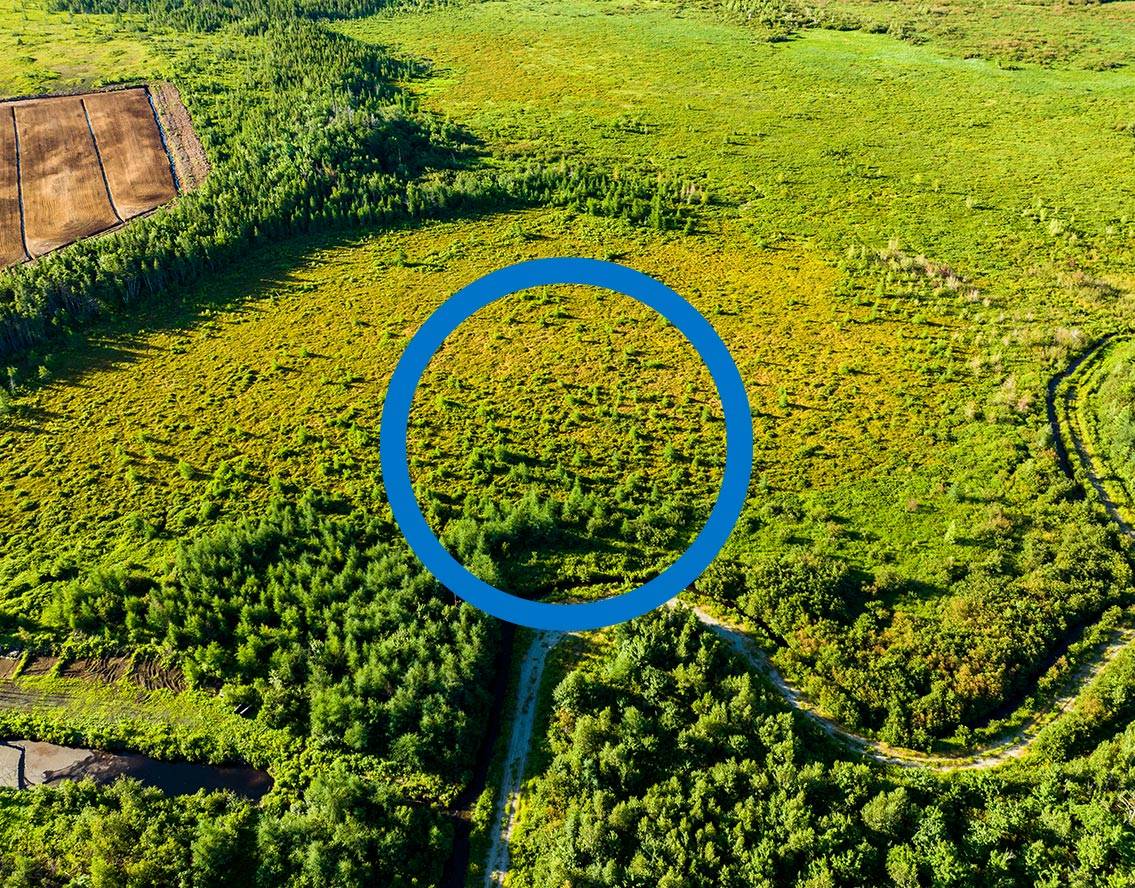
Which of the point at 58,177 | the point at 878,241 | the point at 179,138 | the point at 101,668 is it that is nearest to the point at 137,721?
the point at 101,668

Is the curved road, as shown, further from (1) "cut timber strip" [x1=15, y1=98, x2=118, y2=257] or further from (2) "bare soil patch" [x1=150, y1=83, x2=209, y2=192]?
(2) "bare soil patch" [x1=150, y1=83, x2=209, y2=192]

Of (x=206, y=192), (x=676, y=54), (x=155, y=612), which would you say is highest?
(x=676, y=54)

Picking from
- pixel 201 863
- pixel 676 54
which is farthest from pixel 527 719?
pixel 676 54

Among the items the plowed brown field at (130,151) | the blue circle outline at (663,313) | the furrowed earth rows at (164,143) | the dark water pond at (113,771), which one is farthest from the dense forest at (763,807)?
the furrowed earth rows at (164,143)

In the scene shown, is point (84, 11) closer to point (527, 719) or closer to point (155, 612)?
point (155, 612)

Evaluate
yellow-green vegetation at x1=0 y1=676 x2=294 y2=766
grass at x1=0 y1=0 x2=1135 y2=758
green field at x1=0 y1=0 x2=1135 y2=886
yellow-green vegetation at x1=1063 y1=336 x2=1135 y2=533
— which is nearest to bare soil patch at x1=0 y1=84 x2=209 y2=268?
green field at x1=0 y1=0 x2=1135 y2=886
